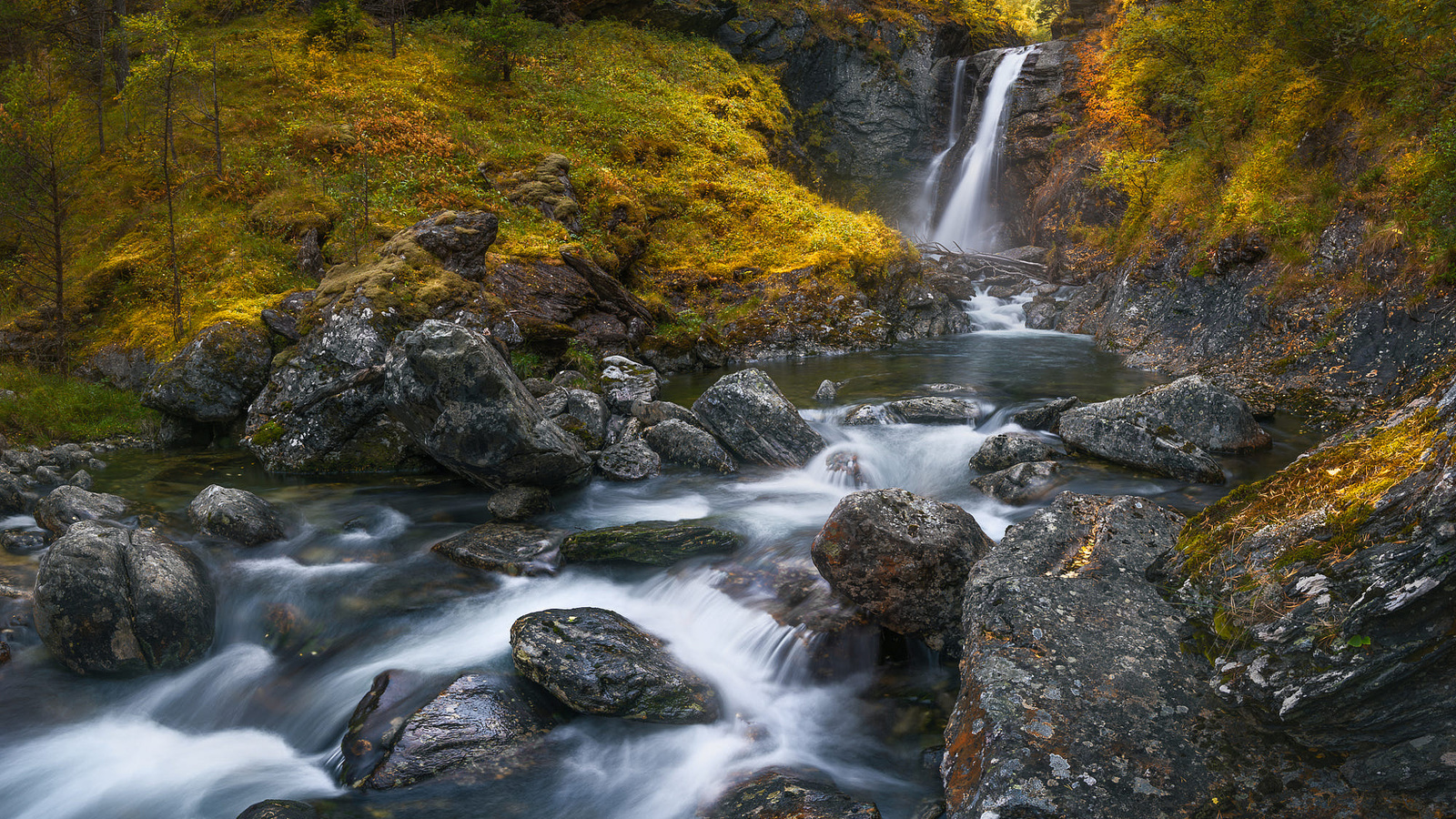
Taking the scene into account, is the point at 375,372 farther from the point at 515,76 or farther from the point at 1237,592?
the point at 515,76

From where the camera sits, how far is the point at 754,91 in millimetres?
25609

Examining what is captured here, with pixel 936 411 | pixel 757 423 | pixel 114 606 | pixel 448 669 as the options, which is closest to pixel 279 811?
pixel 448 669

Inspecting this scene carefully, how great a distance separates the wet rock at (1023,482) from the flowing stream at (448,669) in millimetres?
227

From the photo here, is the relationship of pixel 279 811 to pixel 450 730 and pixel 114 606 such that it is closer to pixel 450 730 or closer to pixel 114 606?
pixel 450 730

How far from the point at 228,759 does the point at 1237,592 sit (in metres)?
6.04

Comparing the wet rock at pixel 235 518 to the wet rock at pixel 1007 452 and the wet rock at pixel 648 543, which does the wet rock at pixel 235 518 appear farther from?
the wet rock at pixel 1007 452

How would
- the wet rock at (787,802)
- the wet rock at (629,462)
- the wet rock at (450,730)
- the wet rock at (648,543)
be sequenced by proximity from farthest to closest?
the wet rock at (629,462)
the wet rock at (648,543)
the wet rock at (450,730)
the wet rock at (787,802)

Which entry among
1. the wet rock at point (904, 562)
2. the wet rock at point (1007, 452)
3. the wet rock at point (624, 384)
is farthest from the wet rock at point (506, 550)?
the wet rock at point (1007, 452)

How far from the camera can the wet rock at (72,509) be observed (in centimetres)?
660

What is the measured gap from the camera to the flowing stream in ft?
13.6

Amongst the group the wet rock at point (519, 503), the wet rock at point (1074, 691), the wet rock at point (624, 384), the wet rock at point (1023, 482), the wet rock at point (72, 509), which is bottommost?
the wet rock at point (72, 509)

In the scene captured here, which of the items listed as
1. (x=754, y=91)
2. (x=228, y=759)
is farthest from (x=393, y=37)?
(x=228, y=759)

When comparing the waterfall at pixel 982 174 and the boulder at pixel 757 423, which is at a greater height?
the waterfall at pixel 982 174

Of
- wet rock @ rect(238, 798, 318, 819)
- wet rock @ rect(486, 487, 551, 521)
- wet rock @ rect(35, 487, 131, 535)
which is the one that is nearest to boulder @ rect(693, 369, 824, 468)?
wet rock @ rect(486, 487, 551, 521)
